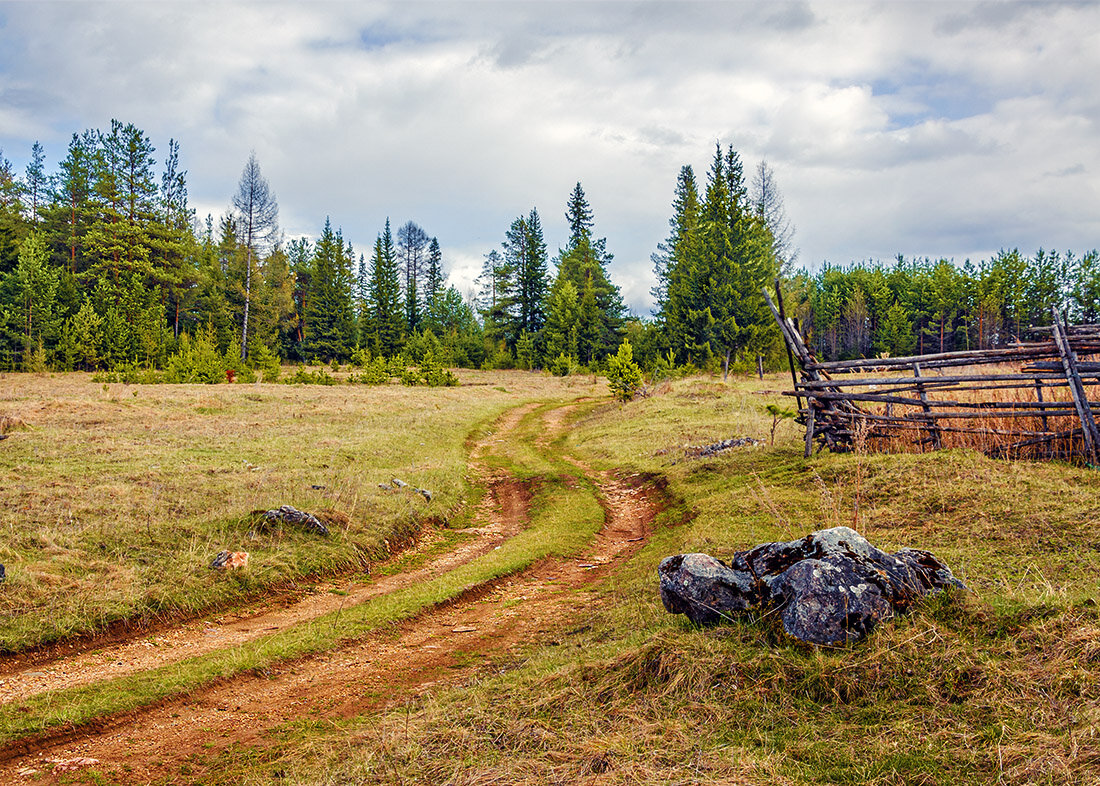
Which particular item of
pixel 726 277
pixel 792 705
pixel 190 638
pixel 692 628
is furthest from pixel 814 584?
pixel 726 277

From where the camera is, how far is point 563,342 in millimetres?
54000

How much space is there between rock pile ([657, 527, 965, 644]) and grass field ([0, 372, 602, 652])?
5632 millimetres

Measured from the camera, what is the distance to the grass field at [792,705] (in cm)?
325

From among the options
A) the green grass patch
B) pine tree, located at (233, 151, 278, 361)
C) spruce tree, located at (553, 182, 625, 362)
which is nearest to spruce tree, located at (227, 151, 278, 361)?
pine tree, located at (233, 151, 278, 361)

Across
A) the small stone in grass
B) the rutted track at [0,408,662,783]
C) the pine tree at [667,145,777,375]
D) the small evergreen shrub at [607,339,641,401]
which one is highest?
the pine tree at [667,145,777,375]

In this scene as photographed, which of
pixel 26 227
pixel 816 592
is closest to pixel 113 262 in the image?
pixel 26 227

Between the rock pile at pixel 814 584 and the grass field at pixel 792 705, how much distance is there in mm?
141

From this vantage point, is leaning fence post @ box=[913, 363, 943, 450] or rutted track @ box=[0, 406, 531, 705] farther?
leaning fence post @ box=[913, 363, 943, 450]

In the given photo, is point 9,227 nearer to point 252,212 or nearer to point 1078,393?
point 252,212

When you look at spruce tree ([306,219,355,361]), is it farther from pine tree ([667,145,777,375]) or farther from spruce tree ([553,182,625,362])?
pine tree ([667,145,777,375])

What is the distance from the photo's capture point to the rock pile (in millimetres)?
4305

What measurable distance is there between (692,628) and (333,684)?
3.24 meters

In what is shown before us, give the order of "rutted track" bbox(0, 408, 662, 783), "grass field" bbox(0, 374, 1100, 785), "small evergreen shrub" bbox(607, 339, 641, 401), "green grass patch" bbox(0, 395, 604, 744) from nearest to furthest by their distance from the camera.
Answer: "grass field" bbox(0, 374, 1100, 785) → "rutted track" bbox(0, 408, 662, 783) → "green grass patch" bbox(0, 395, 604, 744) → "small evergreen shrub" bbox(607, 339, 641, 401)

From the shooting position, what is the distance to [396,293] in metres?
66.5
